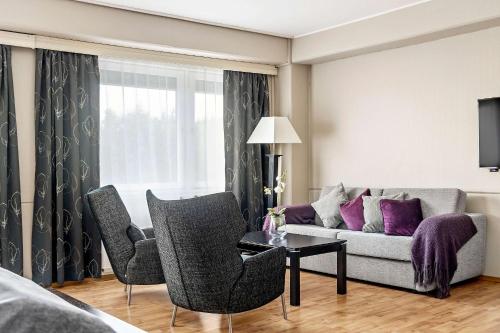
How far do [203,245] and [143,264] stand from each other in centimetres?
126

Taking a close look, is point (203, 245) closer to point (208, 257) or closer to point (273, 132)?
point (208, 257)

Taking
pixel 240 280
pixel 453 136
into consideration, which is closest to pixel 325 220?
pixel 453 136

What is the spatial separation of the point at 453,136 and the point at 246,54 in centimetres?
244

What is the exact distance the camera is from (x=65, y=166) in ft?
17.5

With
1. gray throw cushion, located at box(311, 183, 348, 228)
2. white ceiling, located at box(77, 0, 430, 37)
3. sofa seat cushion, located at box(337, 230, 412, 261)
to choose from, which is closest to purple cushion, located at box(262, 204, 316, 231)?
gray throw cushion, located at box(311, 183, 348, 228)

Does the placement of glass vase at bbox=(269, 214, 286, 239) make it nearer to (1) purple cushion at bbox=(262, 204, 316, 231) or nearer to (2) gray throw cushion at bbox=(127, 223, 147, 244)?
(2) gray throw cushion at bbox=(127, 223, 147, 244)

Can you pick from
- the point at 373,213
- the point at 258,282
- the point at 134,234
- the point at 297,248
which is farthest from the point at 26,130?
the point at 373,213

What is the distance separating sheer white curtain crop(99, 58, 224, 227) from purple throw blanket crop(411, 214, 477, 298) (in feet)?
8.89

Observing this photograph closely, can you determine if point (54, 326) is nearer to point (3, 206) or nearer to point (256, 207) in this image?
point (3, 206)

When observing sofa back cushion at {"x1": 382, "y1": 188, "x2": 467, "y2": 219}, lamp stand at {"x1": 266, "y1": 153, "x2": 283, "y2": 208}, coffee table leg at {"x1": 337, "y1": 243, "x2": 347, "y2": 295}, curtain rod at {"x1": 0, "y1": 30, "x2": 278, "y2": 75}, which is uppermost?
curtain rod at {"x1": 0, "y1": 30, "x2": 278, "y2": 75}

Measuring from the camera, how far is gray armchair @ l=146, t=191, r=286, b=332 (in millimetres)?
3367

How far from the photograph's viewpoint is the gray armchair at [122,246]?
444 centimetres

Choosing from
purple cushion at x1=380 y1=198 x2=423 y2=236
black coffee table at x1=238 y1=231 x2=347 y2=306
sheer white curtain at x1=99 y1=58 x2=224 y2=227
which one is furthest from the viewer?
sheer white curtain at x1=99 y1=58 x2=224 y2=227

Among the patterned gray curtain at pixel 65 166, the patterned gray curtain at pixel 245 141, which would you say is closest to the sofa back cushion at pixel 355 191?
the patterned gray curtain at pixel 245 141
